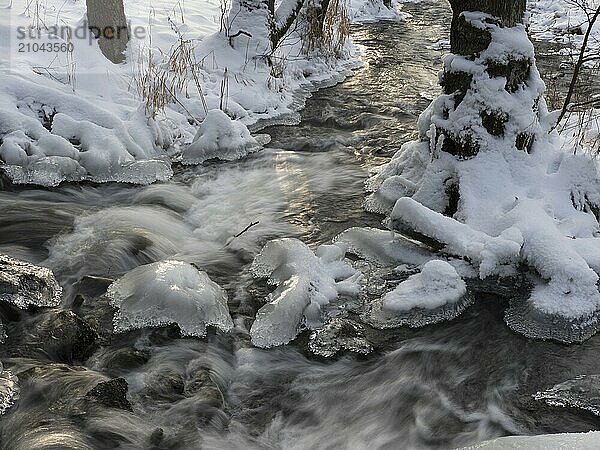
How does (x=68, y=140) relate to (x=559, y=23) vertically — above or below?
below

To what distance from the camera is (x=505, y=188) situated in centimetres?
482

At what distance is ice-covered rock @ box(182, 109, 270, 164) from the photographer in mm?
6406

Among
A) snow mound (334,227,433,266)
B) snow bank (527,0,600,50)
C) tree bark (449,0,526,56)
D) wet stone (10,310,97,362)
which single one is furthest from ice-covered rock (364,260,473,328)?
snow bank (527,0,600,50)

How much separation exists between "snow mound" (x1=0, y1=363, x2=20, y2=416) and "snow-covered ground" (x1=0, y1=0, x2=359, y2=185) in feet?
8.94

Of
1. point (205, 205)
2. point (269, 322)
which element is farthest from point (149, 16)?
point (269, 322)

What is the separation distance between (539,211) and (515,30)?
1460 mm

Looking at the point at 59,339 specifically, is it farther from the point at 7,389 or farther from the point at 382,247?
the point at 382,247

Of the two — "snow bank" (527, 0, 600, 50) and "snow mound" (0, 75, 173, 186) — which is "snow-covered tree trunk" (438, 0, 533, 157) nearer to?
"snow mound" (0, 75, 173, 186)

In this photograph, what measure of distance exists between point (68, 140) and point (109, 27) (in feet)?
8.14

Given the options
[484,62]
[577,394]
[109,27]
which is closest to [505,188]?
[484,62]

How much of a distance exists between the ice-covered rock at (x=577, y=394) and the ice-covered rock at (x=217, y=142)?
404 centimetres

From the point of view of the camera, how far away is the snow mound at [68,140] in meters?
5.62

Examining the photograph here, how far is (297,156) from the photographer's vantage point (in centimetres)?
673

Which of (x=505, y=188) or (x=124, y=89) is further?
(x=124, y=89)
